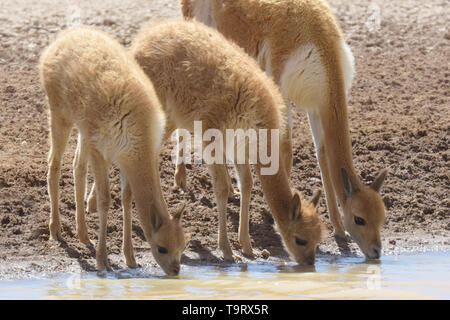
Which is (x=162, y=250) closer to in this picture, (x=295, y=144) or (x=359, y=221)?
(x=359, y=221)

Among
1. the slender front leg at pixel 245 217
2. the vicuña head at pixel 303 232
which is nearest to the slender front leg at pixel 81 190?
the slender front leg at pixel 245 217

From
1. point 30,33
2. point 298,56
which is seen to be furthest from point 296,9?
point 30,33

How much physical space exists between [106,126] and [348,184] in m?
2.56

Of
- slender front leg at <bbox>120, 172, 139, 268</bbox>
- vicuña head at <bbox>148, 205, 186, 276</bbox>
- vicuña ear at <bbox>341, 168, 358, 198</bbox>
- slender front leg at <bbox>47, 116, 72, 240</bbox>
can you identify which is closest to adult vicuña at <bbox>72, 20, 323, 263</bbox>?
vicuña ear at <bbox>341, 168, 358, 198</bbox>

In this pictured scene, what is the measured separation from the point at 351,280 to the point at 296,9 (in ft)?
11.4

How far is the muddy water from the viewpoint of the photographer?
8.50m

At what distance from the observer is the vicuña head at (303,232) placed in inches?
380

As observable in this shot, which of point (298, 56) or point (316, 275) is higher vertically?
point (298, 56)

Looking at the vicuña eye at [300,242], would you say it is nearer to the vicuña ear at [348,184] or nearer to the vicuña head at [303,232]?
the vicuña head at [303,232]

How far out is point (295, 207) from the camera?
31.4 ft

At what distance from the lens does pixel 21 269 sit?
9.34 metres

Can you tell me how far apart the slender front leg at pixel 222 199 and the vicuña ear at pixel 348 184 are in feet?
3.88

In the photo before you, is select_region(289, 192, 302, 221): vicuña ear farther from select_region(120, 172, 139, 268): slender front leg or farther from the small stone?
select_region(120, 172, 139, 268): slender front leg

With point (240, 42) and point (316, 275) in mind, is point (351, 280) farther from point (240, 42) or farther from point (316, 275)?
point (240, 42)
